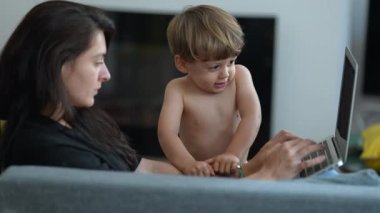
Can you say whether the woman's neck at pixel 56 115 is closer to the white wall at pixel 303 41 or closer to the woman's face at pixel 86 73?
the woman's face at pixel 86 73

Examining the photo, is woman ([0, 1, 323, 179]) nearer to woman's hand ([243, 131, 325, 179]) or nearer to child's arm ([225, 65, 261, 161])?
woman's hand ([243, 131, 325, 179])

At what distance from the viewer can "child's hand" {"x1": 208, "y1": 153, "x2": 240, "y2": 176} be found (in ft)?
5.16

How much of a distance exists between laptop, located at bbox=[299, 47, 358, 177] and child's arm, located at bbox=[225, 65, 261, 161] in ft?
0.87

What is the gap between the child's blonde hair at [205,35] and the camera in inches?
66.6

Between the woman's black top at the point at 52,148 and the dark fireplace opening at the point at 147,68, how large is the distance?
189 centimetres

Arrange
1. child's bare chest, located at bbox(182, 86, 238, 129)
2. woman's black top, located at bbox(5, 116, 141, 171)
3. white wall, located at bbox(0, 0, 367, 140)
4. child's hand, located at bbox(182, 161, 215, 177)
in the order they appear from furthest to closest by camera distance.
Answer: white wall, located at bbox(0, 0, 367, 140)
child's bare chest, located at bbox(182, 86, 238, 129)
child's hand, located at bbox(182, 161, 215, 177)
woman's black top, located at bbox(5, 116, 141, 171)

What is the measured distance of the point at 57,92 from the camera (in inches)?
54.1

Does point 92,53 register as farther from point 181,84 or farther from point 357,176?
point 357,176

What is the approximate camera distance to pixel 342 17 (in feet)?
10.7

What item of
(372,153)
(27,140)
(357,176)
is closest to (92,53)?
(27,140)

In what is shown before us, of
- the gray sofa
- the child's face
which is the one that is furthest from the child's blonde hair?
the gray sofa

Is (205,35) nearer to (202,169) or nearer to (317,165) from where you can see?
(202,169)

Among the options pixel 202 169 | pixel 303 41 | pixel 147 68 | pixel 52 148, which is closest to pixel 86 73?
pixel 52 148

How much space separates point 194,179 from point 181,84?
2.43 feet
